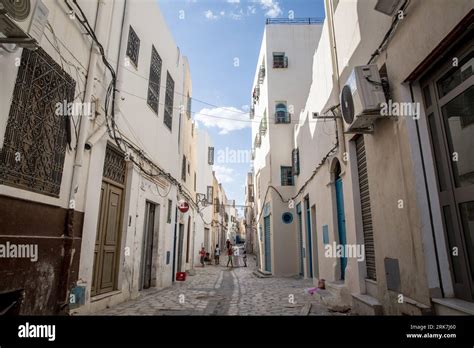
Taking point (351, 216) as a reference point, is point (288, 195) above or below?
above

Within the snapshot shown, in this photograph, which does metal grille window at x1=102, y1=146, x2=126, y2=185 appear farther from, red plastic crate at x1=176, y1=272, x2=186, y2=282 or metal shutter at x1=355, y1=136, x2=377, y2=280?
red plastic crate at x1=176, y1=272, x2=186, y2=282

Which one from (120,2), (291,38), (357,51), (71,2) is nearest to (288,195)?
(291,38)

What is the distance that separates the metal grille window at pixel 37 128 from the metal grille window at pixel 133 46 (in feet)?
9.04

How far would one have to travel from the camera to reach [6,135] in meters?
3.22

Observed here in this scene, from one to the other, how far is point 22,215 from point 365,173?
17.2 feet

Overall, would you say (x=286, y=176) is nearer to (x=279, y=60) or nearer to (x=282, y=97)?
(x=282, y=97)

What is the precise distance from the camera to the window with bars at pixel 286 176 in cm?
1416

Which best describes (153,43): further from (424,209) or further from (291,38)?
(291,38)

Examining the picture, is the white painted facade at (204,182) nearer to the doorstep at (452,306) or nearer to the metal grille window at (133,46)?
the metal grille window at (133,46)

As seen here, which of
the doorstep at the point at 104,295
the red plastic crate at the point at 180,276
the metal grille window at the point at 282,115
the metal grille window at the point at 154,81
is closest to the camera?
the doorstep at the point at 104,295

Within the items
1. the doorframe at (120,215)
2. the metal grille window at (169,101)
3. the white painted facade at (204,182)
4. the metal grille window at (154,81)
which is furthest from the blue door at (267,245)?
the doorframe at (120,215)
